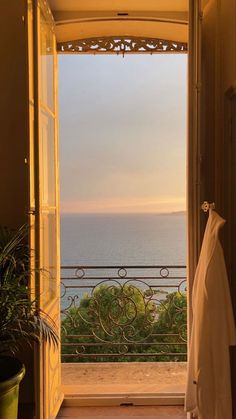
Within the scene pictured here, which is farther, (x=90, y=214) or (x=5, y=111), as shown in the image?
(x=90, y=214)

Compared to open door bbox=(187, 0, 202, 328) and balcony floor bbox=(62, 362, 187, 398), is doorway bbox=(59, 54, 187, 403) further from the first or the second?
open door bbox=(187, 0, 202, 328)

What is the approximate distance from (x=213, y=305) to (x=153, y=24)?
77.4 inches

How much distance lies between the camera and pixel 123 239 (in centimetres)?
441

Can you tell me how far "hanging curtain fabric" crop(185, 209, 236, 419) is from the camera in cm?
168

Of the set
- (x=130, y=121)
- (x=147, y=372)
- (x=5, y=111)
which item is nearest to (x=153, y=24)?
(x=5, y=111)

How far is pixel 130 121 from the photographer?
4441mm

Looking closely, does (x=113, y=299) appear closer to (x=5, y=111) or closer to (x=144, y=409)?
(x=144, y=409)

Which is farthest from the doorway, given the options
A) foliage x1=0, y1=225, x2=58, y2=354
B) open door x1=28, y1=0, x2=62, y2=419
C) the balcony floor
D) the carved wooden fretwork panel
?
foliage x1=0, y1=225, x2=58, y2=354

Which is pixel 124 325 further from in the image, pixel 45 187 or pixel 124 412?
pixel 45 187

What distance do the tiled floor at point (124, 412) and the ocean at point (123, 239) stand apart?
1213 mm

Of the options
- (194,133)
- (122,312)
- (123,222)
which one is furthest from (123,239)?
(194,133)

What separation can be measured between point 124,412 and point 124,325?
914mm

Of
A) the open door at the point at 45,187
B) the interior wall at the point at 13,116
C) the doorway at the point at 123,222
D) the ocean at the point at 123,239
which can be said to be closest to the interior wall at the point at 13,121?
the interior wall at the point at 13,116

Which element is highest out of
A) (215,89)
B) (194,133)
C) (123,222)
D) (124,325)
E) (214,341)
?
(215,89)
